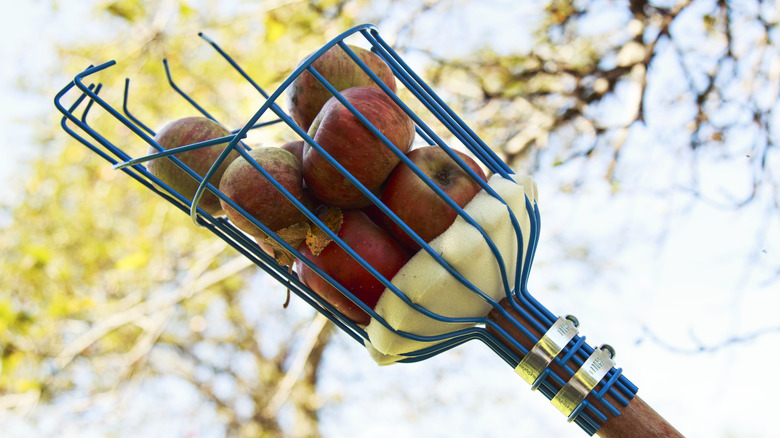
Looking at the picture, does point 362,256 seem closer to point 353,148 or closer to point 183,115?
point 353,148

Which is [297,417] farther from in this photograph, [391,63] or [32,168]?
[391,63]

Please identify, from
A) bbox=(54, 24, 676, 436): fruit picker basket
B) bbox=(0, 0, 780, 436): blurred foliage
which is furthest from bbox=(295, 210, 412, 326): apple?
bbox=(0, 0, 780, 436): blurred foliage

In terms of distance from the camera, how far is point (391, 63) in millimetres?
583

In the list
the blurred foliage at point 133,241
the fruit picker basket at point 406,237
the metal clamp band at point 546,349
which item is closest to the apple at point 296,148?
the fruit picker basket at point 406,237

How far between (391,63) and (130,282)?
215 cm

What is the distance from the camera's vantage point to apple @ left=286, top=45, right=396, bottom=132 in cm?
69

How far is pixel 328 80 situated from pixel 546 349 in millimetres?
446

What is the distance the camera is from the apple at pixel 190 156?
0.71m

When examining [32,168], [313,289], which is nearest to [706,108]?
[313,289]

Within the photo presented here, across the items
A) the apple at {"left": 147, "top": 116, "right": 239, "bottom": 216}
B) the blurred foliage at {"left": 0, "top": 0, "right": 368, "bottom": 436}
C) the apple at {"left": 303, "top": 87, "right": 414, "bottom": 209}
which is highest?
the apple at {"left": 303, "top": 87, "right": 414, "bottom": 209}

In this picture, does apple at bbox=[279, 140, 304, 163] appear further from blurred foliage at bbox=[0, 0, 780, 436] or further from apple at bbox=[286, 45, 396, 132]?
blurred foliage at bbox=[0, 0, 780, 436]

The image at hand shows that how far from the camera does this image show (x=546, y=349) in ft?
1.82

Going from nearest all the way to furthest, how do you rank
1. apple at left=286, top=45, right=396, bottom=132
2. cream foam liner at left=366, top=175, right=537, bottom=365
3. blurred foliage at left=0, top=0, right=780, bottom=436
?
cream foam liner at left=366, top=175, right=537, bottom=365
apple at left=286, top=45, right=396, bottom=132
blurred foliage at left=0, top=0, right=780, bottom=436

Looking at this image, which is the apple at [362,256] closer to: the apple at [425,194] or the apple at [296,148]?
the apple at [425,194]
